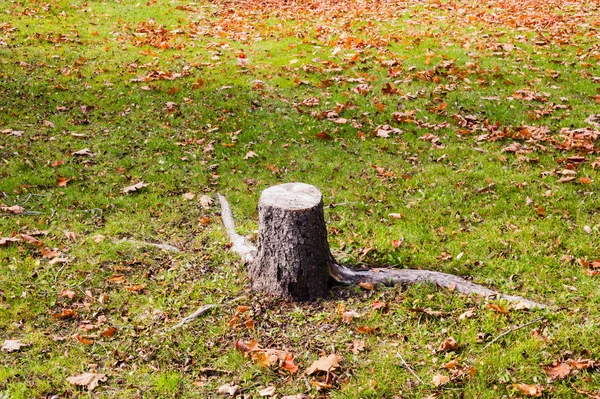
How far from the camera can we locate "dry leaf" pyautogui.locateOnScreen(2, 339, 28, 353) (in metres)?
4.32

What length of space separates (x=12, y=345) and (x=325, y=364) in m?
2.60

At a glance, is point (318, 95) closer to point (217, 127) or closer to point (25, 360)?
point (217, 127)

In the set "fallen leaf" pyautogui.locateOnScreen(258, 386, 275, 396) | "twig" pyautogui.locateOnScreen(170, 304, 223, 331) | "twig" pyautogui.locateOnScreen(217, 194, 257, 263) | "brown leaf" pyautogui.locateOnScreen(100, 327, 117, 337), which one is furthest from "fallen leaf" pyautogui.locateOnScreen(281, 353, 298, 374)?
"brown leaf" pyautogui.locateOnScreen(100, 327, 117, 337)

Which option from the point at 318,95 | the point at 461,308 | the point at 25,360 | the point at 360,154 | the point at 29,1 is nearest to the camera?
the point at 25,360

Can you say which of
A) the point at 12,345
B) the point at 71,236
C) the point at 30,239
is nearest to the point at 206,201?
the point at 71,236

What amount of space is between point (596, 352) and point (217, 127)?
6277 millimetres

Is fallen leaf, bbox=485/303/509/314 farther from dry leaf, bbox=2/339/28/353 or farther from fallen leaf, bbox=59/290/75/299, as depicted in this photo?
dry leaf, bbox=2/339/28/353

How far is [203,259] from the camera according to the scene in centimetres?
551

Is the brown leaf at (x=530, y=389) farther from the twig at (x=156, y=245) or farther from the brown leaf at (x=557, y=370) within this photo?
the twig at (x=156, y=245)

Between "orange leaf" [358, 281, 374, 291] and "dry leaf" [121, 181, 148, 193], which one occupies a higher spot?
"dry leaf" [121, 181, 148, 193]

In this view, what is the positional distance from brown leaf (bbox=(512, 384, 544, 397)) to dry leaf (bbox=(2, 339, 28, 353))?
391cm

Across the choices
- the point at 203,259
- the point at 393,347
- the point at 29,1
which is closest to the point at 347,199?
the point at 203,259

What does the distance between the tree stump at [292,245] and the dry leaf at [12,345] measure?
202 cm

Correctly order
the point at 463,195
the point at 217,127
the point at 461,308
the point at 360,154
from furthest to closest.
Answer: the point at 217,127, the point at 360,154, the point at 463,195, the point at 461,308
